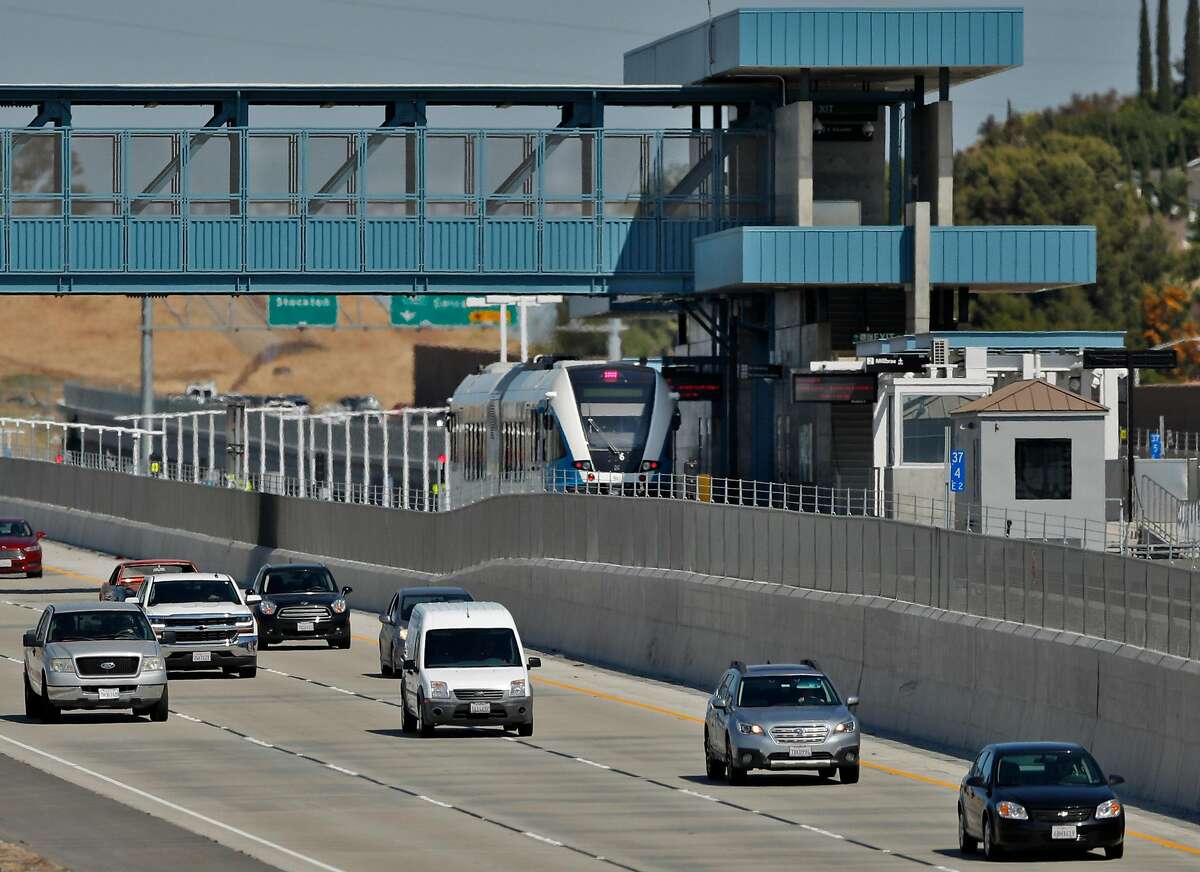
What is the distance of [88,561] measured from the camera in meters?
72.4

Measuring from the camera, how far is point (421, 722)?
1326 inches

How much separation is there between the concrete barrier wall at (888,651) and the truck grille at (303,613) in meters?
4.54

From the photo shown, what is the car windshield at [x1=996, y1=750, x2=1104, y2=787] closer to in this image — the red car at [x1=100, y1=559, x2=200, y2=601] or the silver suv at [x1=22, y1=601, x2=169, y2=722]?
the silver suv at [x1=22, y1=601, x2=169, y2=722]


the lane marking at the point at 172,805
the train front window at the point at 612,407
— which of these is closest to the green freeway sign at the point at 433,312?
the train front window at the point at 612,407

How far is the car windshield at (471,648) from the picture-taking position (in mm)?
33562

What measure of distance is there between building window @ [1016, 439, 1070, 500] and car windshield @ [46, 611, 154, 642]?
14431mm

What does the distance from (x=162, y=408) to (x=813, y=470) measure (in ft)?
274

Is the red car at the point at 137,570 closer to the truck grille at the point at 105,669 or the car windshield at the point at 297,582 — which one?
the car windshield at the point at 297,582

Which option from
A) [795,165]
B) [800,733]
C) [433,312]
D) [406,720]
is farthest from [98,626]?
[433,312]

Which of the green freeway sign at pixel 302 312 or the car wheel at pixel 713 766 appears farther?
the green freeway sign at pixel 302 312

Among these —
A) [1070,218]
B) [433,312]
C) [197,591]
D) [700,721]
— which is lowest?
[700,721]

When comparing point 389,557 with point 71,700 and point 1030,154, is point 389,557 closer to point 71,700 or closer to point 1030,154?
point 71,700

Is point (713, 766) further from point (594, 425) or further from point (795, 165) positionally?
point (795, 165)

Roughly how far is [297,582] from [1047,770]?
2643 cm
